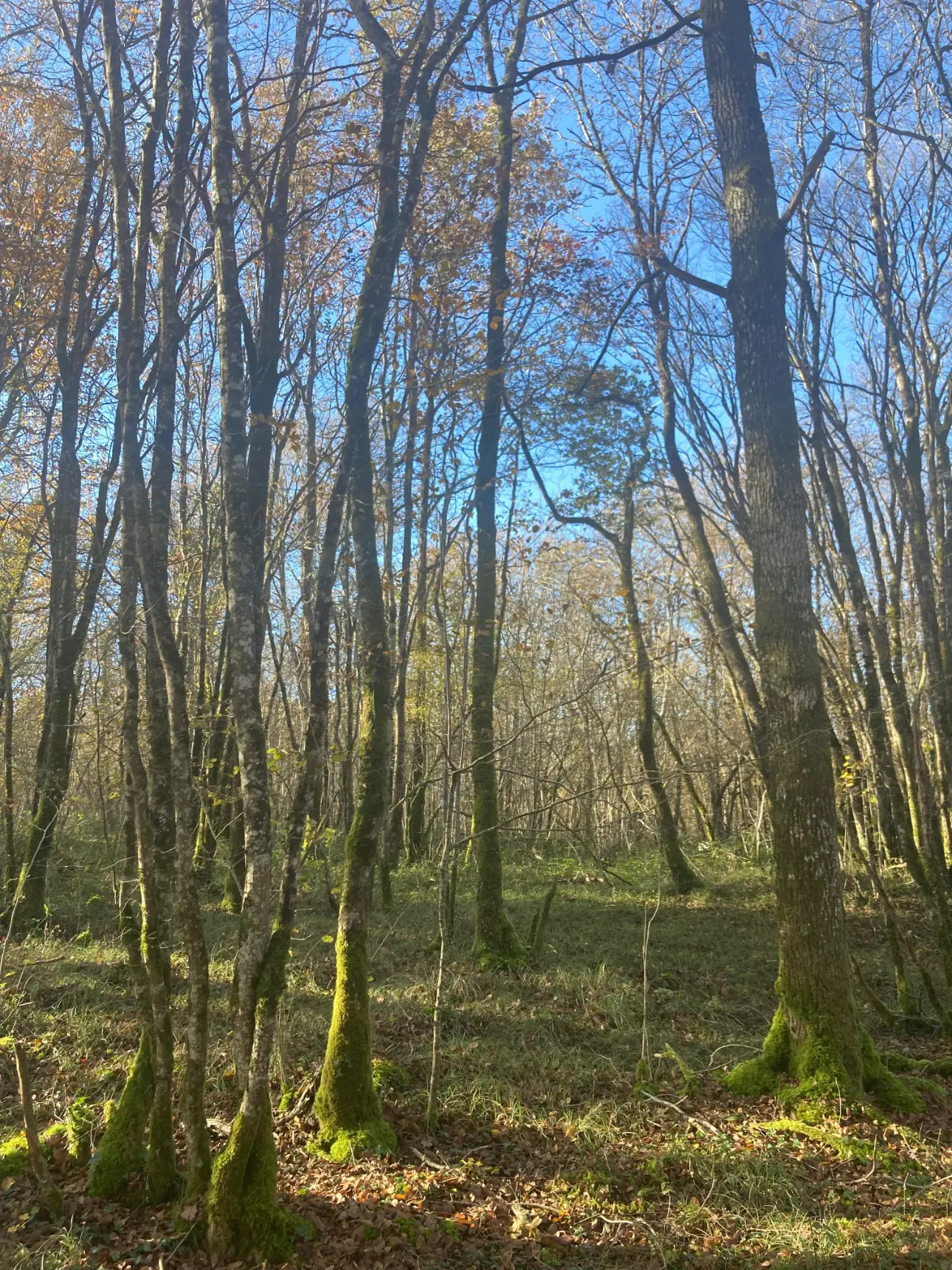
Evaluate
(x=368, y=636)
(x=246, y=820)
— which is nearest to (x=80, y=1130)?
(x=246, y=820)

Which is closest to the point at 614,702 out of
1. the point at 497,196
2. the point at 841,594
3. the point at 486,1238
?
the point at 841,594

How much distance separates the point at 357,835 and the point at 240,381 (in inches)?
113

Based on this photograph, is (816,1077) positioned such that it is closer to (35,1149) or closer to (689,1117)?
(689,1117)

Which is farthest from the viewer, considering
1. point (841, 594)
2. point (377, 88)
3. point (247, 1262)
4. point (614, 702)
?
point (614, 702)

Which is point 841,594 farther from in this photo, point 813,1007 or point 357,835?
point 357,835

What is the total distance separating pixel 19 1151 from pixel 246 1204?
174cm

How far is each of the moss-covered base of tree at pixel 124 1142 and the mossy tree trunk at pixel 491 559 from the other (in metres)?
4.45

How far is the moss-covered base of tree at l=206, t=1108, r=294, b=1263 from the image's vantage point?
11.3 ft

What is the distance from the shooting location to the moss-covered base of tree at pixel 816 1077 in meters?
4.89

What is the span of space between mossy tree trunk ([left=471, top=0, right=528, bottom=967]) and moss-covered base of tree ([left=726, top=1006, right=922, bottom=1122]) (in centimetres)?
322

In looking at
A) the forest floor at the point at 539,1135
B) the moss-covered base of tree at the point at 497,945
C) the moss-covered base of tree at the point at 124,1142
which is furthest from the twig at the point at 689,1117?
the moss-covered base of tree at the point at 124,1142

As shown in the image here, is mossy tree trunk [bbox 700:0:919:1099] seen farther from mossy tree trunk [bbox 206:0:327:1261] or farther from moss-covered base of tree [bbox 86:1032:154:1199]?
moss-covered base of tree [bbox 86:1032:154:1199]

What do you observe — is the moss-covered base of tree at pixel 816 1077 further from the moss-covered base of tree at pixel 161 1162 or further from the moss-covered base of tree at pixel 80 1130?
the moss-covered base of tree at pixel 80 1130

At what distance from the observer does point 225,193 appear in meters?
4.32
